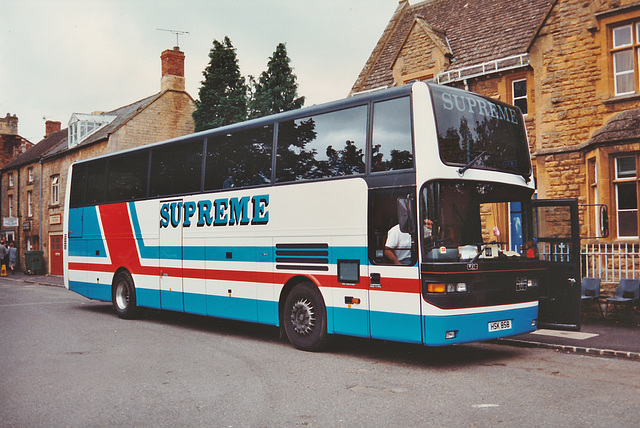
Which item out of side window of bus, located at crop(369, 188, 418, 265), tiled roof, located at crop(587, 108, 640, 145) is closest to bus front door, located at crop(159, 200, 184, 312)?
side window of bus, located at crop(369, 188, 418, 265)

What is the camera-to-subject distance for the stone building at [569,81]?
1483 centimetres

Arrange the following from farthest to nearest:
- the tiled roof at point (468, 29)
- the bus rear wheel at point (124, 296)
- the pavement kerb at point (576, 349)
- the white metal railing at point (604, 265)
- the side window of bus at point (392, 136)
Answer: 1. the tiled roof at point (468, 29)
2. the bus rear wheel at point (124, 296)
3. the white metal railing at point (604, 265)
4. the pavement kerb at point (576, 349)
5. the side window of bus at point (392, 136)

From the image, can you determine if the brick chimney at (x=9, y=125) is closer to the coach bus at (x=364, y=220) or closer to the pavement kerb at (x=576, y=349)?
the coach bus at (x=364, y=220)

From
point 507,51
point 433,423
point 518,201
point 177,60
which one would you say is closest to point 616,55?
point 507,51

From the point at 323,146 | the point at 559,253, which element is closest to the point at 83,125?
the point at 323,146

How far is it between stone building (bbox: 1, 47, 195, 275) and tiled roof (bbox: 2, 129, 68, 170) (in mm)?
192

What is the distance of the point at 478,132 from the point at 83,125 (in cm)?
3351

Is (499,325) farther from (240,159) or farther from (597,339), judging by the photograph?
(240,159)

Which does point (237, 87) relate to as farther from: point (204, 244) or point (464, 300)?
point (464, 300)

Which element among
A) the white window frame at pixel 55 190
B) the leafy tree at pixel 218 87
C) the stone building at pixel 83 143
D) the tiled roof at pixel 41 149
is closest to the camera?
the leafy tree at pixel 218 87

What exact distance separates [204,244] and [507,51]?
39.4 ft

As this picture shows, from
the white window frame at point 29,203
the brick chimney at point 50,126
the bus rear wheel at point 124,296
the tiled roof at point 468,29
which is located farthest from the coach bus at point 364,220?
the brick chimney at point 50,126

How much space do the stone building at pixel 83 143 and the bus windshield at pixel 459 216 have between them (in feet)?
93.1

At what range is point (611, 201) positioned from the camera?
48.9 feet
